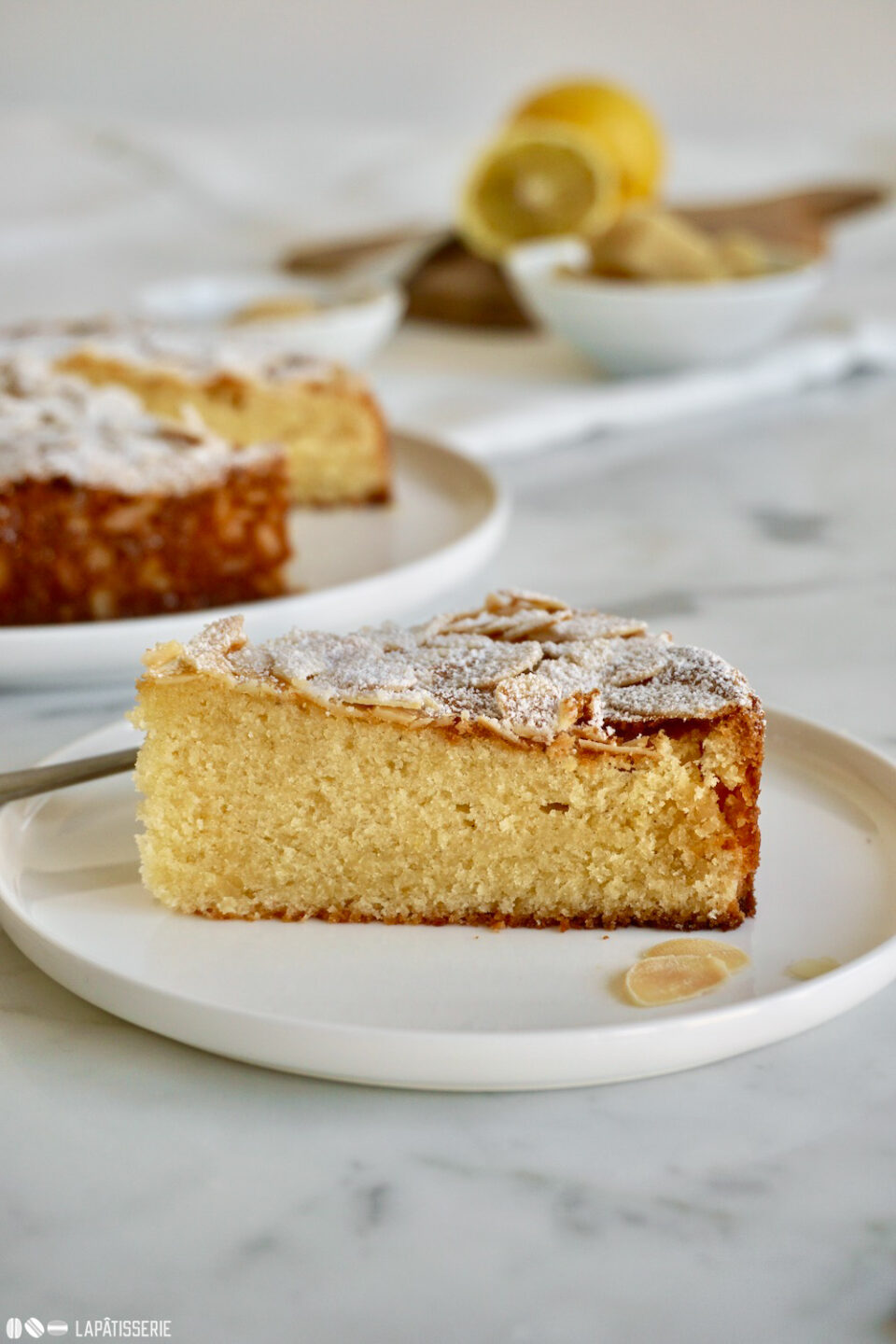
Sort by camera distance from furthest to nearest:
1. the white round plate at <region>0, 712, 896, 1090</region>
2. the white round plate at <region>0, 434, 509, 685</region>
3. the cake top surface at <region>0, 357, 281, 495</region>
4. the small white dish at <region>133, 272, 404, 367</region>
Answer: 1. the small white dish at <region>133, 272, 404, 367</region>
2. the cake top surface at <region>0, 357, 281, 495</region>
3. the white round plate at <region>0, 434, 509, 685</region>
4. the white round plate at <region>0, 712, 896, 1090</region>

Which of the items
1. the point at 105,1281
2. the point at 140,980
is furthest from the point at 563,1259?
the point at 140,980

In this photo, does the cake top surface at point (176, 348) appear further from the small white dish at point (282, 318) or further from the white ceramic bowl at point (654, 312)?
the white ceramic bowl at point (654, 312)

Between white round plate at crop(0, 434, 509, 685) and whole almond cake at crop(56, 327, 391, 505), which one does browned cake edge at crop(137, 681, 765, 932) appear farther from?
whole almond cake at crop(56, 327, 391, 505)

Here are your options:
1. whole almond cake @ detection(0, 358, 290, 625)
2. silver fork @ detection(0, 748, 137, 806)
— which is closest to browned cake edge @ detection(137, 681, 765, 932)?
silver fork @ detection(0, 748, 137, 806)

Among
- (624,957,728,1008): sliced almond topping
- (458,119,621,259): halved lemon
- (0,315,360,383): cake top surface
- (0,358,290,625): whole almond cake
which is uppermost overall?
(458,119,621,259): halved lemon

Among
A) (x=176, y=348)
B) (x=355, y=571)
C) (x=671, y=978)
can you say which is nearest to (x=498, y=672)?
(x=671, y=978)

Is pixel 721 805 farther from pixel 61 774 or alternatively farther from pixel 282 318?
pixel 282 318
